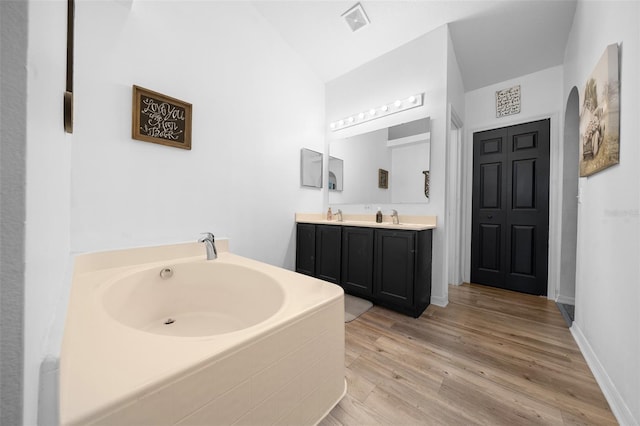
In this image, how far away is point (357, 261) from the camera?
238 cm

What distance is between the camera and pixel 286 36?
8.57 ft

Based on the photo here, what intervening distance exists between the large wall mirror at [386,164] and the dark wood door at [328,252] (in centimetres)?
59

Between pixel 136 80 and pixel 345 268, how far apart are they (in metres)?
2.26

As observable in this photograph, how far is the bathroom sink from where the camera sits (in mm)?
1350

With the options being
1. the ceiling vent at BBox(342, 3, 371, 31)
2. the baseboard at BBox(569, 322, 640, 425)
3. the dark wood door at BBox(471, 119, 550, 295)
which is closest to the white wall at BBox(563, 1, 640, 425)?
the baseboard at BBox(569, 322, 640, 425)

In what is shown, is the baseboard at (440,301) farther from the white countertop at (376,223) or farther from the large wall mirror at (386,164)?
the large wall mirror at (386,164)

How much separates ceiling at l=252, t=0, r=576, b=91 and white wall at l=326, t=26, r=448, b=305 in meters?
0.12

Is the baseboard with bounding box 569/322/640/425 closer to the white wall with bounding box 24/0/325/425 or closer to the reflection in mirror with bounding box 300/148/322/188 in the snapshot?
the white wall with bounding box 24/0/325/425

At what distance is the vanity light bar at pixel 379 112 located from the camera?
2475 millimetres

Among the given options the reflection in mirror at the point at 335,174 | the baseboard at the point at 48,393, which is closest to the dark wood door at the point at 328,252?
the reflection in mirror at the point at 335,174

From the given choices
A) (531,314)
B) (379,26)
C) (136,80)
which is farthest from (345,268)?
(379,26)

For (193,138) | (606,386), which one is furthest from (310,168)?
(606,386)

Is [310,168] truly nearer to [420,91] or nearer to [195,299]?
[420,91]

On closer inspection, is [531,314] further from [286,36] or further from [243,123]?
[286,36]
